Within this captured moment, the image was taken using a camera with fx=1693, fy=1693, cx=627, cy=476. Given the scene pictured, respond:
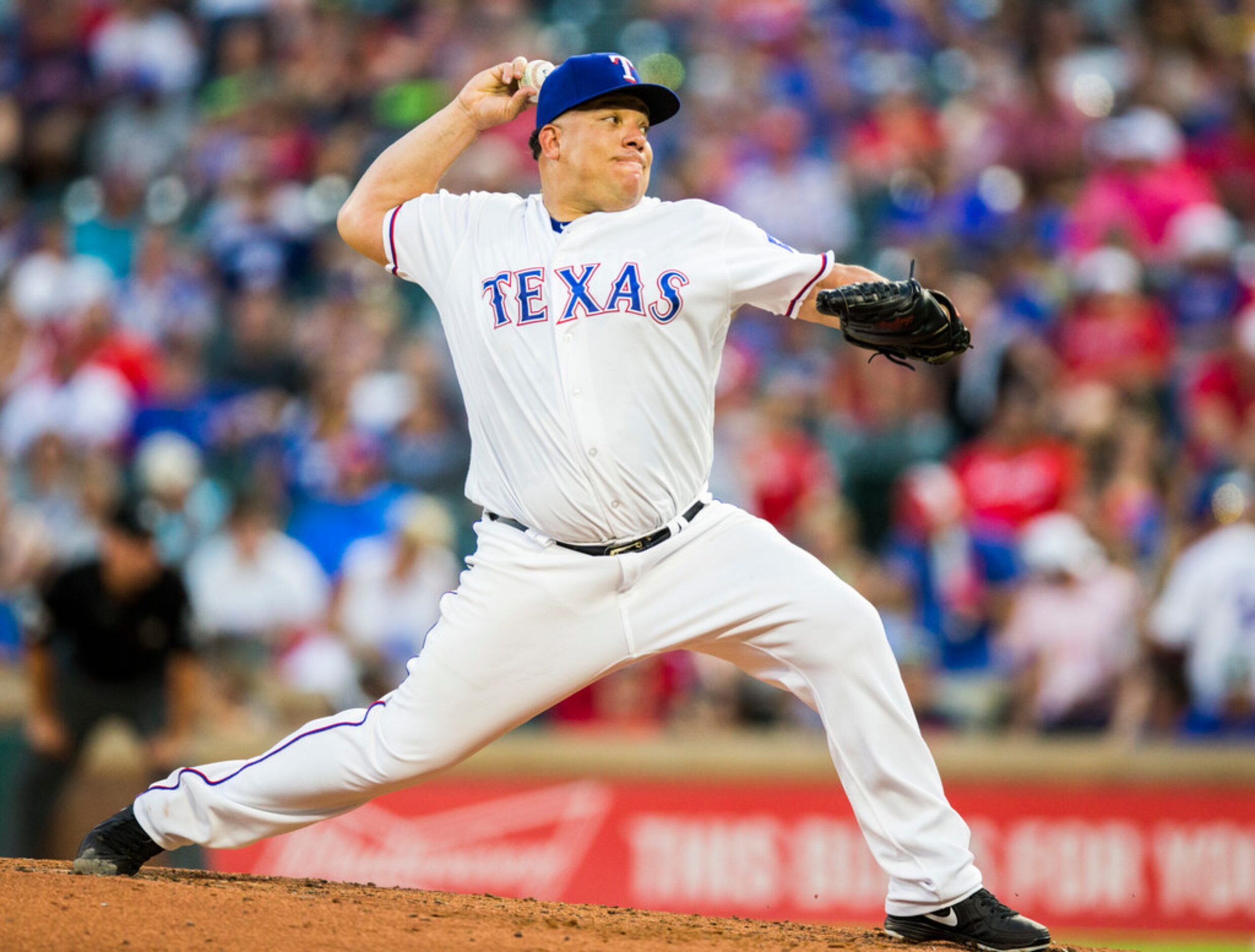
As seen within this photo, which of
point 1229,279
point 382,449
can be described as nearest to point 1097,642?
point 1229,279

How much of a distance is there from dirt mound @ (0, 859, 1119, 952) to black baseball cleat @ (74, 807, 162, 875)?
0.05 meters

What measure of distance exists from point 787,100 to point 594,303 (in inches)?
312

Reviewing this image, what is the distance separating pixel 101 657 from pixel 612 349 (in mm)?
4613

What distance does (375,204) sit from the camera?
473 cm

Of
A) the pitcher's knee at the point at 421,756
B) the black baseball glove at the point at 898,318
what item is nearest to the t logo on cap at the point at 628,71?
the black baseball glove at the point at 898,318

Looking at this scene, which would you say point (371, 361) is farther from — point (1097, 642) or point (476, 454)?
point (476, 454)

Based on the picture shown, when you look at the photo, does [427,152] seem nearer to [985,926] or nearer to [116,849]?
[116,849]

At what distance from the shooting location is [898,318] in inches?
163

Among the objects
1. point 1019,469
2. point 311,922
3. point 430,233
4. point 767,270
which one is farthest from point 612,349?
point 1019,469

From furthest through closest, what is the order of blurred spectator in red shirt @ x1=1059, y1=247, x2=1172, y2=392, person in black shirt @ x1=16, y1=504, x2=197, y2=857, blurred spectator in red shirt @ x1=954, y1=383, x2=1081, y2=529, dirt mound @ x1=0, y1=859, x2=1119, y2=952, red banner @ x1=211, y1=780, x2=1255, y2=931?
blurred spectator in red shirt @ x1=1059, y1=247, x2=1172, y2=392
blurred spectator in red shirt @ x1=954, y1=383, x2=1081, y2=529
red banner @ x1=211, y1=780, x2=1255, y2=931
person in black shirt @ x1=16, y1=504, x2=197, y2=857
dirt mound @ x1=0, y1=859, x2=1119, y2=952

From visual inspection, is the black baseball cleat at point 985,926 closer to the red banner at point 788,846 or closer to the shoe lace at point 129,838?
the shoe lace at point 129,838

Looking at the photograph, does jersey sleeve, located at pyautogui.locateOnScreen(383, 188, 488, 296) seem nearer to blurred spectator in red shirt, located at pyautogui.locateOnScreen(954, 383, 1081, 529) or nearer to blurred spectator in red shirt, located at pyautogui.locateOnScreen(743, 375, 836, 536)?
blurred spectator in red shirt, located at pyautogui.locateOnScreen(743, 375, 836, 536)

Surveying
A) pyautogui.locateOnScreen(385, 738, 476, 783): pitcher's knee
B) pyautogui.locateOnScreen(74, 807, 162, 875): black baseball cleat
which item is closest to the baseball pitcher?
pyautogui.locateOnScreen(385, 738, 476, 783): pitcher's knee

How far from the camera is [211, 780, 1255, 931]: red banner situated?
8102 mm
